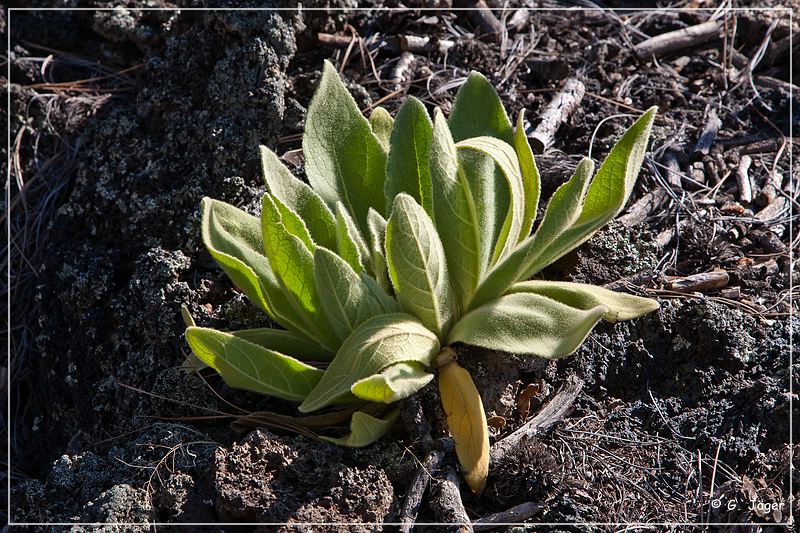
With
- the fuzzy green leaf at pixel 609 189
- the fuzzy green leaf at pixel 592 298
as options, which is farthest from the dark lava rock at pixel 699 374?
the fuzzy green leaf at pixel 609 189

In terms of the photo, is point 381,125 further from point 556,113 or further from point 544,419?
point 544,419

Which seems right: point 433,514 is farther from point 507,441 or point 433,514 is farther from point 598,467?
point 598,467

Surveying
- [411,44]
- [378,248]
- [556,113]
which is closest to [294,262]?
[378,248]

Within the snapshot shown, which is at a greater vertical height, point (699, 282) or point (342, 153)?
point (342, 153)

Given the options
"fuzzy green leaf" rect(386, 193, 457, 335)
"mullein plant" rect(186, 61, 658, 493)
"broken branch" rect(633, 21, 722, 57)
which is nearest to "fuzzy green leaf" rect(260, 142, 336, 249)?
"mullein plant" rect(186, 61, 658, 493)

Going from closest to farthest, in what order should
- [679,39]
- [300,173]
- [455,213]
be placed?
[455,213]
[300,173]
[679,39]

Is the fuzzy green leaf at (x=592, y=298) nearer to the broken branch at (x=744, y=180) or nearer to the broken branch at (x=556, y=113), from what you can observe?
the broken branch at (x=556, y=113)
